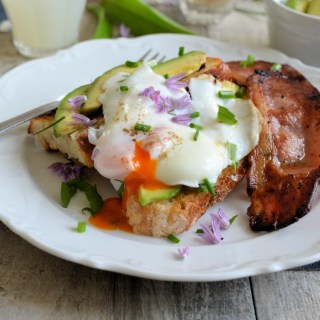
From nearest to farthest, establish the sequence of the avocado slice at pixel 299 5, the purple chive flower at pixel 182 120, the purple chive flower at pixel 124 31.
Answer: the purple chive flower at pixel 182 120, the avocado slice at pixel 299 5, the purple chive flower at pixel 124 31

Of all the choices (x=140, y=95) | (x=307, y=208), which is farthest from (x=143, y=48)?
(x=307, y=208)

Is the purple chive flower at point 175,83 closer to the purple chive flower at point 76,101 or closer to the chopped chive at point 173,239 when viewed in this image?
the purple chive flower at point 76,101

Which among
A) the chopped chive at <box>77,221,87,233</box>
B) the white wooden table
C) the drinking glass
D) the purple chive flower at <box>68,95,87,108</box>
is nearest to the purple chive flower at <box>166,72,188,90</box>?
the purple chive flower at <box>68,95,87,108</box>

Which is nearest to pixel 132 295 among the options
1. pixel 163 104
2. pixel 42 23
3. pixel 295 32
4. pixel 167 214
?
pixel 167 214

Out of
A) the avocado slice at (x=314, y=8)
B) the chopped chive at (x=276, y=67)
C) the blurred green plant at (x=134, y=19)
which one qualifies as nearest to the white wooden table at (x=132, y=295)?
the chopped chive at (x=276, y=67)

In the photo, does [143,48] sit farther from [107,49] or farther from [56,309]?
[56,309]
